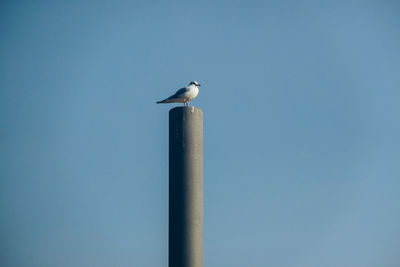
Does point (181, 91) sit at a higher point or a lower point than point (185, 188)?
higher

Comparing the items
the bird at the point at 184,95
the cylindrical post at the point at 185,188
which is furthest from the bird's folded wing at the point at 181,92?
the cylindrical post at the point at 185,188

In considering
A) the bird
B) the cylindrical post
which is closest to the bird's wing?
the bird

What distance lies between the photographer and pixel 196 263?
23625 millimetres

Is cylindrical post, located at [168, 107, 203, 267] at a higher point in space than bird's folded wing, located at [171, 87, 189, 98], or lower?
lower

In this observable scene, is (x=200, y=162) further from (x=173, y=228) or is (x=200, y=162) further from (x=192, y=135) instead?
(x=173, y=228)

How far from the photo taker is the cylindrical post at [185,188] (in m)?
23.7

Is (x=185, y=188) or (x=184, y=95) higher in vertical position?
(x=184, y=95)

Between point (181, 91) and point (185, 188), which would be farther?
point (181, 91)

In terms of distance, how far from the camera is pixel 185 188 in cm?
2409

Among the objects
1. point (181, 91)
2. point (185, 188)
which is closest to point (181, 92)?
point (181, 91)

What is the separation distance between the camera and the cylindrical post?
23734 mm

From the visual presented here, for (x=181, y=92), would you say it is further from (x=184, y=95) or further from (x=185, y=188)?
(x=185, y=188)

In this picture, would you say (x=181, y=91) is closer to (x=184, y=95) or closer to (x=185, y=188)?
(x=184, y=95)

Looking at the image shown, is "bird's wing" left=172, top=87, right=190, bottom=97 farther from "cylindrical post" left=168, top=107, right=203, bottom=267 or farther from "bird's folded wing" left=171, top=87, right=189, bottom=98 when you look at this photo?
"cylindrical post" left=168, top=107, right=203, bottom=267
